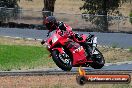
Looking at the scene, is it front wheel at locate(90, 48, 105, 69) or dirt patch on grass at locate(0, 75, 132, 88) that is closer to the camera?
front wheel at locate(90, 48, 105, 69)

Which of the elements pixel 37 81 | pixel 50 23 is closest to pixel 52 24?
pixel 50 23

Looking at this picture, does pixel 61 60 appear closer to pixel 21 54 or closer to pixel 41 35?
pixel 21 54

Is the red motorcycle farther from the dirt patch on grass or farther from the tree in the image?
the tree

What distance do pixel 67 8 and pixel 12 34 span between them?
95.6ft

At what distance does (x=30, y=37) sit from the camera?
4156 cm

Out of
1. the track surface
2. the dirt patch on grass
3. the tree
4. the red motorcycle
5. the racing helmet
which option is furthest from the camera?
the tree

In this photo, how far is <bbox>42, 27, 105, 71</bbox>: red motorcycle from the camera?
12125mm

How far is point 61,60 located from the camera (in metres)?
12.3

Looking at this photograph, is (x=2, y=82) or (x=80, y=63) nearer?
(x=80, y=63)

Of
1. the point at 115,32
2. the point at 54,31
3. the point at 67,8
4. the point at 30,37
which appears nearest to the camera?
the point at 54,31

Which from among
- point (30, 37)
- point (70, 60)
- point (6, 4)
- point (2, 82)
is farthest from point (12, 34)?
point (70, 60)

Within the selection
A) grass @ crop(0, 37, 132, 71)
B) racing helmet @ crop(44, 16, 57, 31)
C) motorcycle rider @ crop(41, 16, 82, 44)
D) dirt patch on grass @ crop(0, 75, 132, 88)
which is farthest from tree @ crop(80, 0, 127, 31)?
racing helmet @ crop(44, 16, 57, 31)

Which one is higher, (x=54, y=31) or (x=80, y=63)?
(x=54, y=31)

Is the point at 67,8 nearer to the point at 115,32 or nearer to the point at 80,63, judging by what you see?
the point at 115,32
